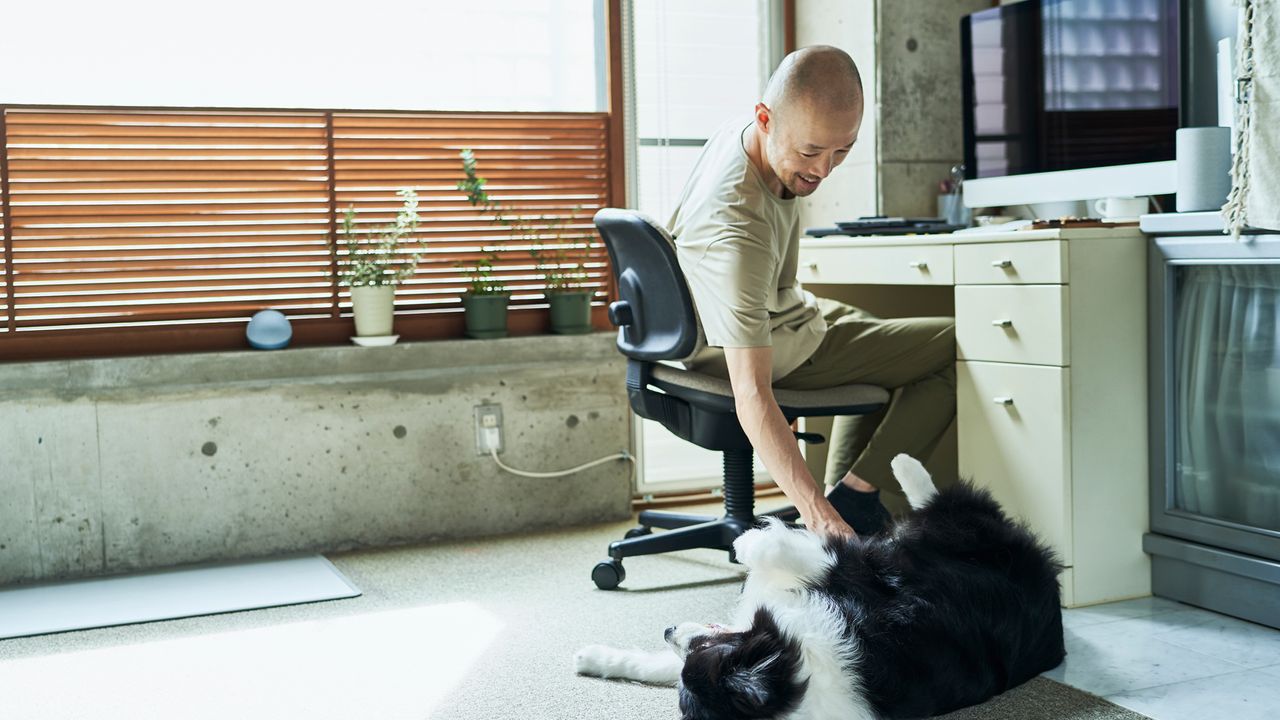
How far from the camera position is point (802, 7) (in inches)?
157

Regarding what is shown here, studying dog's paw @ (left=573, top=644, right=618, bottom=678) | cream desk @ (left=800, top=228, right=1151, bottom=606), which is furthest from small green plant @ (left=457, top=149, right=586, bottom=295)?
dog's paw @ (left=573, top=644, right=618, bottom=678)

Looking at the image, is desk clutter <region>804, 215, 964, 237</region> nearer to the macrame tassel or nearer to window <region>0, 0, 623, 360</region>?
the macrame tassel

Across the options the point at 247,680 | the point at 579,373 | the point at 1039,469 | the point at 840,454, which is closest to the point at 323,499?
the point at 579,373

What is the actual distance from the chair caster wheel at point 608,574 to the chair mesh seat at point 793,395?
0.44 metres

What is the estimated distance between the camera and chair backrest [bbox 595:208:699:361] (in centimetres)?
257

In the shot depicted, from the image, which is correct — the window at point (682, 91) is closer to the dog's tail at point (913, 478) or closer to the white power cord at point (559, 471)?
the white power cord at point (559, 471)

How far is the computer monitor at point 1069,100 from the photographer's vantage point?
118 inches

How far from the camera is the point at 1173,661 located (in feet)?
7.56

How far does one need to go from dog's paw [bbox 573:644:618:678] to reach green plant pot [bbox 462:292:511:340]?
4.81 ft

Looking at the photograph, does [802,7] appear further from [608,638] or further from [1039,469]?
[608,638]

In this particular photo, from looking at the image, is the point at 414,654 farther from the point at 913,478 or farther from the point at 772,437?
the point at 913,478

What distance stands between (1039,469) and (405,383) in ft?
5.69

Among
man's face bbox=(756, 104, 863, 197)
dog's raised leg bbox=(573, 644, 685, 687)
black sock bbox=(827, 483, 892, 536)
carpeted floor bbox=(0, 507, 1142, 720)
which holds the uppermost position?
man's face bbox=(756, 104, 863, 197)

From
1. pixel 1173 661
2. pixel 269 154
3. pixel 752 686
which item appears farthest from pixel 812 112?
pixel 269 154
